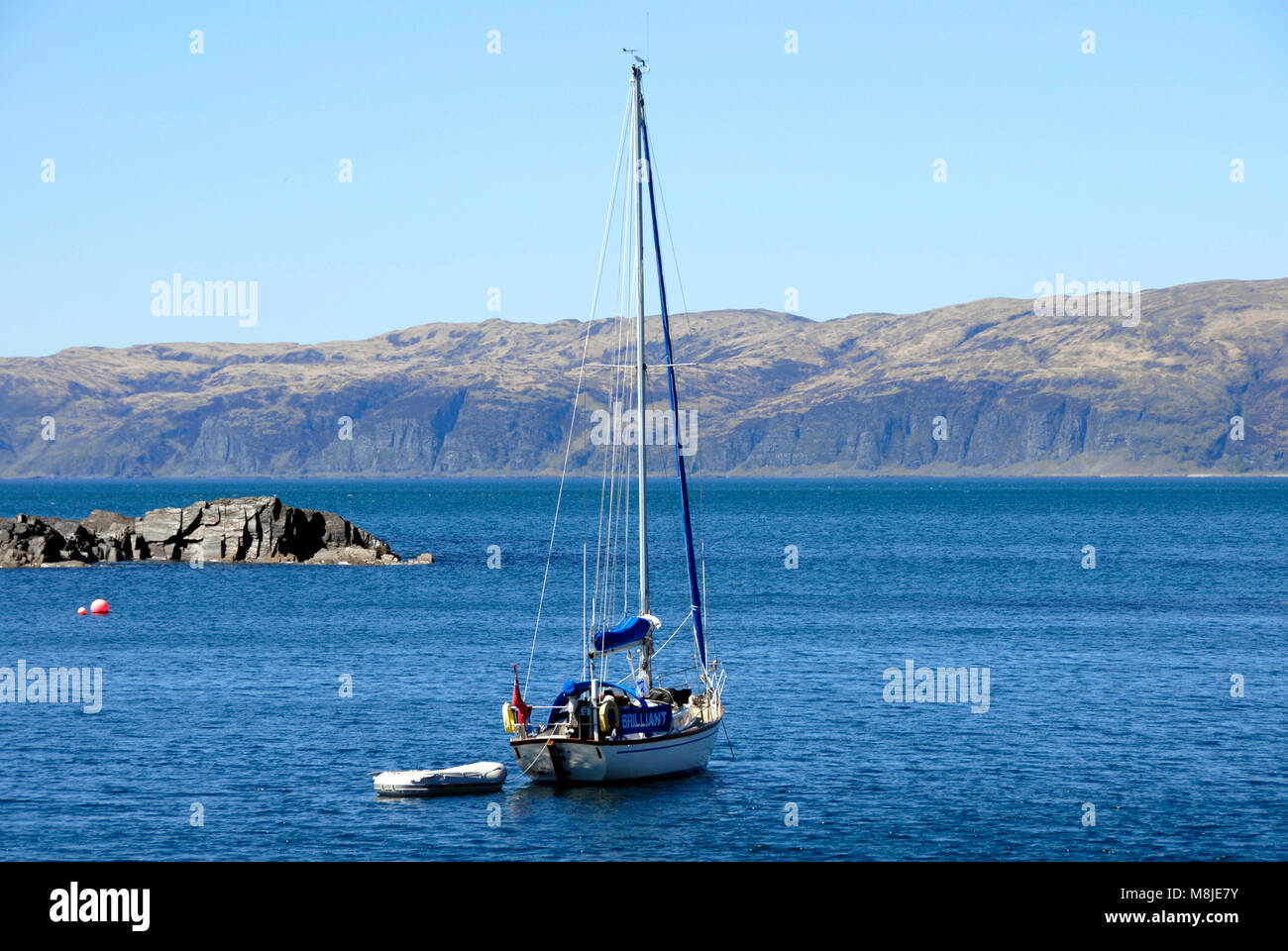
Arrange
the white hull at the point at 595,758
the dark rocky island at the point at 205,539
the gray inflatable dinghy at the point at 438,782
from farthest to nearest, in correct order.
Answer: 1. the dark rocky island at the point at 205,539
2. the white hull at the point at 595,758
3. the gray inflatable dinghy at the point at 438,782

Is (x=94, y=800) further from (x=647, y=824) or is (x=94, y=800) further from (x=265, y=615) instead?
(x=265, y=615)

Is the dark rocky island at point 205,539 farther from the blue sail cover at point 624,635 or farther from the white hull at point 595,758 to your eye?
the white hull at point 595,758

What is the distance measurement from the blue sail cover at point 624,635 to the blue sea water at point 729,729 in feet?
12.6

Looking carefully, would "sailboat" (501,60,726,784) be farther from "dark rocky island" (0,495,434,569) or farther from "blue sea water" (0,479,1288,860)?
"dark rocky island" (0,495,434,569)

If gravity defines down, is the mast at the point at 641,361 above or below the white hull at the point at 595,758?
above

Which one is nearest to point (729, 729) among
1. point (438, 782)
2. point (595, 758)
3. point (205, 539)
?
point (595, 758)

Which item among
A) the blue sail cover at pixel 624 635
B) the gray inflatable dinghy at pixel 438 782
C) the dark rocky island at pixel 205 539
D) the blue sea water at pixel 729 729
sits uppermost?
the blue sail cover at pixel 624 635

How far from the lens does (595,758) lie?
36.7 meters

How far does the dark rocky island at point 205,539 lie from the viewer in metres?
125

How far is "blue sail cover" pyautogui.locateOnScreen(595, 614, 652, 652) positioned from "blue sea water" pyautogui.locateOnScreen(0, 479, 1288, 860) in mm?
3850

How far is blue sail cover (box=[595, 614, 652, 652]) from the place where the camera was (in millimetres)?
38312

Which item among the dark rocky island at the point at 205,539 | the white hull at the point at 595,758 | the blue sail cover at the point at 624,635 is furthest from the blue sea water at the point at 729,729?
the dark rocky island at the point at 205,539

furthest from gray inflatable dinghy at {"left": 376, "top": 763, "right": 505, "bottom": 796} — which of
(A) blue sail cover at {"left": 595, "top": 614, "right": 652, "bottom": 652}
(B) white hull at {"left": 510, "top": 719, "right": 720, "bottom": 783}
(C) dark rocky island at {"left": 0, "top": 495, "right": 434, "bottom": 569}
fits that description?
(C) dark rocky island at {"left": 0, "top": 495, "right": 434, "bottom": 569}
